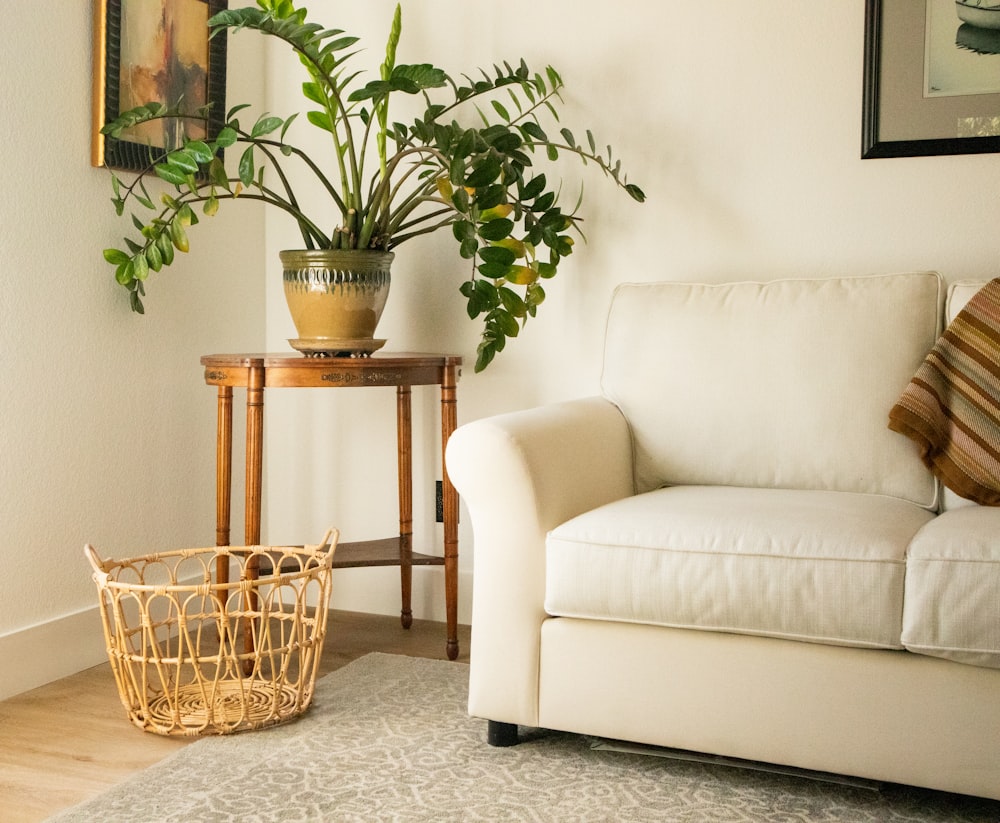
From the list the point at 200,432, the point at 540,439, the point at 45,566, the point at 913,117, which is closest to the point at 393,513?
the point at 200,432

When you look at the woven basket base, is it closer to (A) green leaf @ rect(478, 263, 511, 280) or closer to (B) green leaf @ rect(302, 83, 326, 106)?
(A) green leaf @ rect(478, 263, 511, 280)

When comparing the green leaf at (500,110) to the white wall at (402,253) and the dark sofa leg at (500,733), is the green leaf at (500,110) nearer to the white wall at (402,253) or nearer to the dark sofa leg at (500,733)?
the white wall at (402,253)

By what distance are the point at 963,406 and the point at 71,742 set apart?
1805 millimetres

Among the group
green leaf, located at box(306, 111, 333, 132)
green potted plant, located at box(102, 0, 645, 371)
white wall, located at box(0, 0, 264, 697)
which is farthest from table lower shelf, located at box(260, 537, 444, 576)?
green leaf, located at box(306, 111, 333, 132)

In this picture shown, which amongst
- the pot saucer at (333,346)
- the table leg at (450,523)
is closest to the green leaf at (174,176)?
the pot saucer at (333,346)

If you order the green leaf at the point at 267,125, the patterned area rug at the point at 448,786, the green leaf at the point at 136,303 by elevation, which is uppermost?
the green leaf at the point at 267,125

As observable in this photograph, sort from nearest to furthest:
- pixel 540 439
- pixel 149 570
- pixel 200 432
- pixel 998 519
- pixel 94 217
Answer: pixel 998 519, pixel 540 439, pixel 94 217, pixel 149 570, pixel 200 432

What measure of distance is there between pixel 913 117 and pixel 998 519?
1.11 metres

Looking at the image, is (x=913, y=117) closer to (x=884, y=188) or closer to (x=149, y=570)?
(x=884, y=188)

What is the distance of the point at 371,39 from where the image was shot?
297 cm

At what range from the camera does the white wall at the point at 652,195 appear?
2.51 m

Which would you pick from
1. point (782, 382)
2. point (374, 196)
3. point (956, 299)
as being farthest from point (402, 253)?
point (956, 299)

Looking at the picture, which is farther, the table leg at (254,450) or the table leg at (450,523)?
the table leg at (450,523)

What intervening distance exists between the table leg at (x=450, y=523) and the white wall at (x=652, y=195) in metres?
0.32
